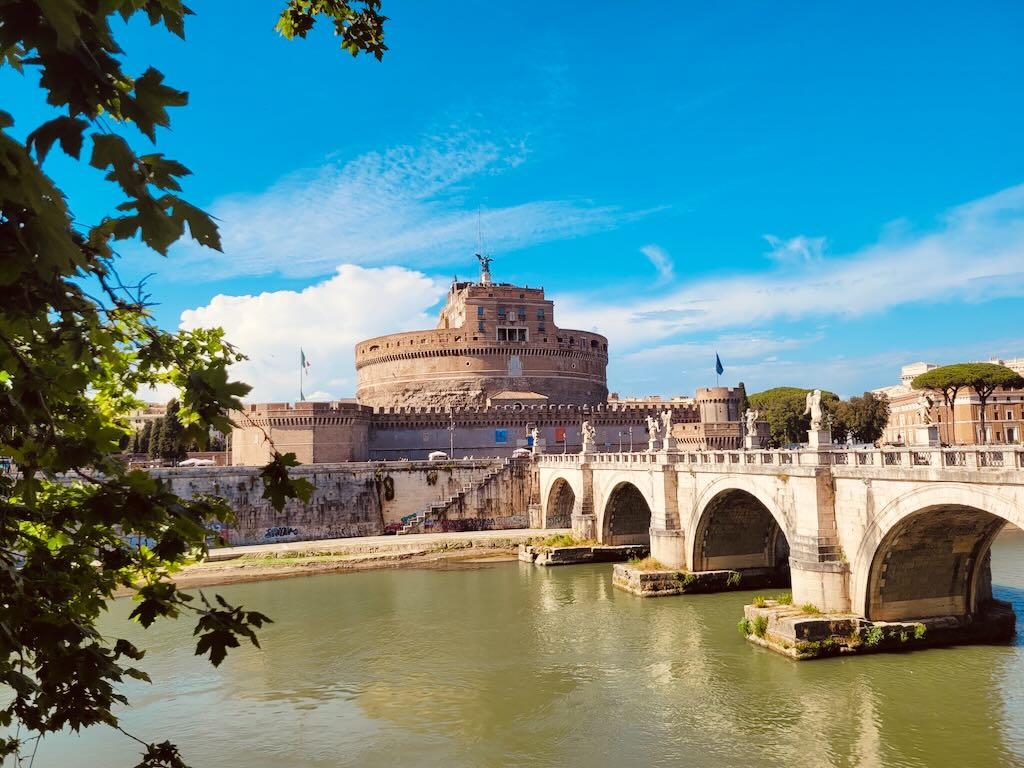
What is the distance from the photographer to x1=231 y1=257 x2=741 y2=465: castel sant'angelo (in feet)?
164

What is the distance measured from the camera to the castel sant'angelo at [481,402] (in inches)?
1972

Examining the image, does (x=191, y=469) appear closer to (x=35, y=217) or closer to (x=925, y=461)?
(x=925, y=461)

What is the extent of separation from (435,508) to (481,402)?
1812cm

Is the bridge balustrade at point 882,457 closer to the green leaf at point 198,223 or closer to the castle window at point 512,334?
the green leaf at point 198,223

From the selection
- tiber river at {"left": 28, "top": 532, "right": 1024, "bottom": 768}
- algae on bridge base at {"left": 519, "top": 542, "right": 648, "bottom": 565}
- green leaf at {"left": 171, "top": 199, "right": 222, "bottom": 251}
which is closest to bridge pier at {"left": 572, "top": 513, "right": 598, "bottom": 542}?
algae on bridge base at {"left": 519, "top": 542, "right": 648, "bottom": 565}

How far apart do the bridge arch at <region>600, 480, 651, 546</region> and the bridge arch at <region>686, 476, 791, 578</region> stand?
26.5ft

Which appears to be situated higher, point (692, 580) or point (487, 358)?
point (487, 358)

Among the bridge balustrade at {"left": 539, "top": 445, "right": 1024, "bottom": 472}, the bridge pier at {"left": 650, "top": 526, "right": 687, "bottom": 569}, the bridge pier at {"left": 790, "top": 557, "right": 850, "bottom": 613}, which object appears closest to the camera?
the bridge balustrade at {"left": 539, "top": 445, "right": 1024, "bottom": 472}

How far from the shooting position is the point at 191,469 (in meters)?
40.1

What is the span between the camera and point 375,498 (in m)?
45.0

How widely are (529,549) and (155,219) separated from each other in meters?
35.0

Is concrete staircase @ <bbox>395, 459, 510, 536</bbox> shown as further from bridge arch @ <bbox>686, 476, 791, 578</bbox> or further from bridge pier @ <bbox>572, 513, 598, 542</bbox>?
bridge arch @ <bbox>686, 476, 791, 578</bbox>

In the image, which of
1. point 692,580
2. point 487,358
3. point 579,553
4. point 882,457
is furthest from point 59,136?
point 487,358

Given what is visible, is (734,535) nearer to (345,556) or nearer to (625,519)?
(625,519)
